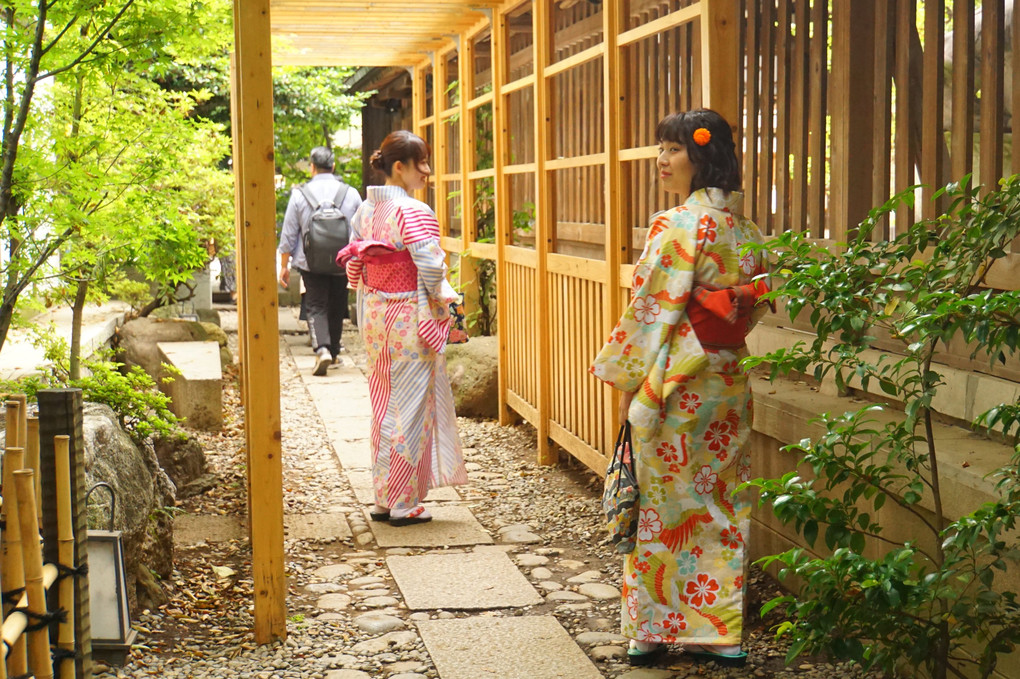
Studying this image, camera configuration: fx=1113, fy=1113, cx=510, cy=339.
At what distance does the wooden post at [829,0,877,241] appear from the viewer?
4191 millimetres

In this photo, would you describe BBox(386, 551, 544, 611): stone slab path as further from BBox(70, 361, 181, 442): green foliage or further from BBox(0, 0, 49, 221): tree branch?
BBox(0, 0, 49, 221): tree branch

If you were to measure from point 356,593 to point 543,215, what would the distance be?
111 inches

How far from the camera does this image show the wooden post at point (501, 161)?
291 inches

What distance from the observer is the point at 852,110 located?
13.9 ft

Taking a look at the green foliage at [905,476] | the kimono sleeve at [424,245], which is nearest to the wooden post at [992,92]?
the green foliage at [905,476]

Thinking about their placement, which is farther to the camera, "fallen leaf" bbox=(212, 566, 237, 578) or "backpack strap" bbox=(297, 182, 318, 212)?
"backpack strap" bbox=(297, 182, 318, 212)

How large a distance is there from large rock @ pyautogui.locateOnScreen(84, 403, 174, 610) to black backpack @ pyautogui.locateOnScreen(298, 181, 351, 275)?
576 centimetres

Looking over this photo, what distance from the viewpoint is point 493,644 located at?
3.92 meters

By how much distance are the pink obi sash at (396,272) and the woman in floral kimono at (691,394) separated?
2.03 meters

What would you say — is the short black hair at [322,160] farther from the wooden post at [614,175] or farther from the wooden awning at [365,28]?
the wooden post at [614,175]

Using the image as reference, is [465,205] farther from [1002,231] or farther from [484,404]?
[1002,231]

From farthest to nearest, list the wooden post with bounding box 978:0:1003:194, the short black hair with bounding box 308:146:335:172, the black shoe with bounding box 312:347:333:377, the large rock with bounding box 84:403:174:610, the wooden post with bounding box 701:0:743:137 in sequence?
the short black hair with bounding box 308:146:335:172 → the black shoe with bounding box 312:347:333:377 → the wooden post with bounding box 701:0:743:137 → the large rock with bounding box 84:403:174:610 → the wooden post with bounding box 978:0:1003:194

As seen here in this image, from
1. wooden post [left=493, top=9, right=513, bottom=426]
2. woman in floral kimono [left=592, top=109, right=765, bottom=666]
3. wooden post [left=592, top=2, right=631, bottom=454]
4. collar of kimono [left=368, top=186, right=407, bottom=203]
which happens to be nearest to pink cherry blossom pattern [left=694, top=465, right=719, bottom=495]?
woman in floral kimono [left=592, top=109, right=765, bottom=666]

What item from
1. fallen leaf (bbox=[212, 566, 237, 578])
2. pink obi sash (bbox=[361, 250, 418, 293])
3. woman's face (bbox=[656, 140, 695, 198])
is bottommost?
fallen leaf (bbox=[212, 566, 237, 578])
